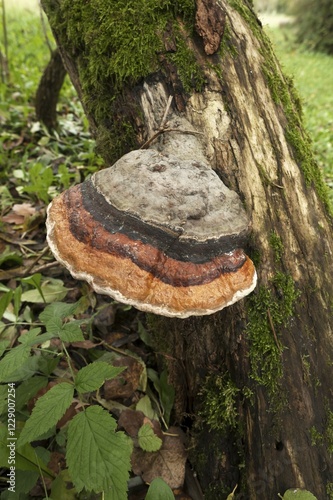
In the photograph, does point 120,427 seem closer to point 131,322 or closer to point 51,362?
point 51,362

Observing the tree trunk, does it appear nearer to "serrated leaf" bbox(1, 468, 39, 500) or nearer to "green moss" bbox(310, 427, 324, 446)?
"green moss" bbox(310, 427, 324, 446)

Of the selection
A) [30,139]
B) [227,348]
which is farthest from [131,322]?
[30,139]

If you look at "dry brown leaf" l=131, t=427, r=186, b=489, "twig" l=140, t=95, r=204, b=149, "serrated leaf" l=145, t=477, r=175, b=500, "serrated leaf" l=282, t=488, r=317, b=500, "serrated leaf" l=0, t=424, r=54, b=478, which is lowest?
"dry brown leaf" l=131, t=427, r=186, b=489

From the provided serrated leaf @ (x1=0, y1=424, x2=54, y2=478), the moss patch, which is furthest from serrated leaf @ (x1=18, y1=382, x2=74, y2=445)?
the moss patch

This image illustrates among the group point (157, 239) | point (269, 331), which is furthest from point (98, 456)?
point (269, 331)

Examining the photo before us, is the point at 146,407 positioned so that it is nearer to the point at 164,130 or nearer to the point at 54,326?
the point at 54,326

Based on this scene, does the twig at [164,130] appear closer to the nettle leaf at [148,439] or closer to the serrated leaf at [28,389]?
the serrated leaf at [28,389]
